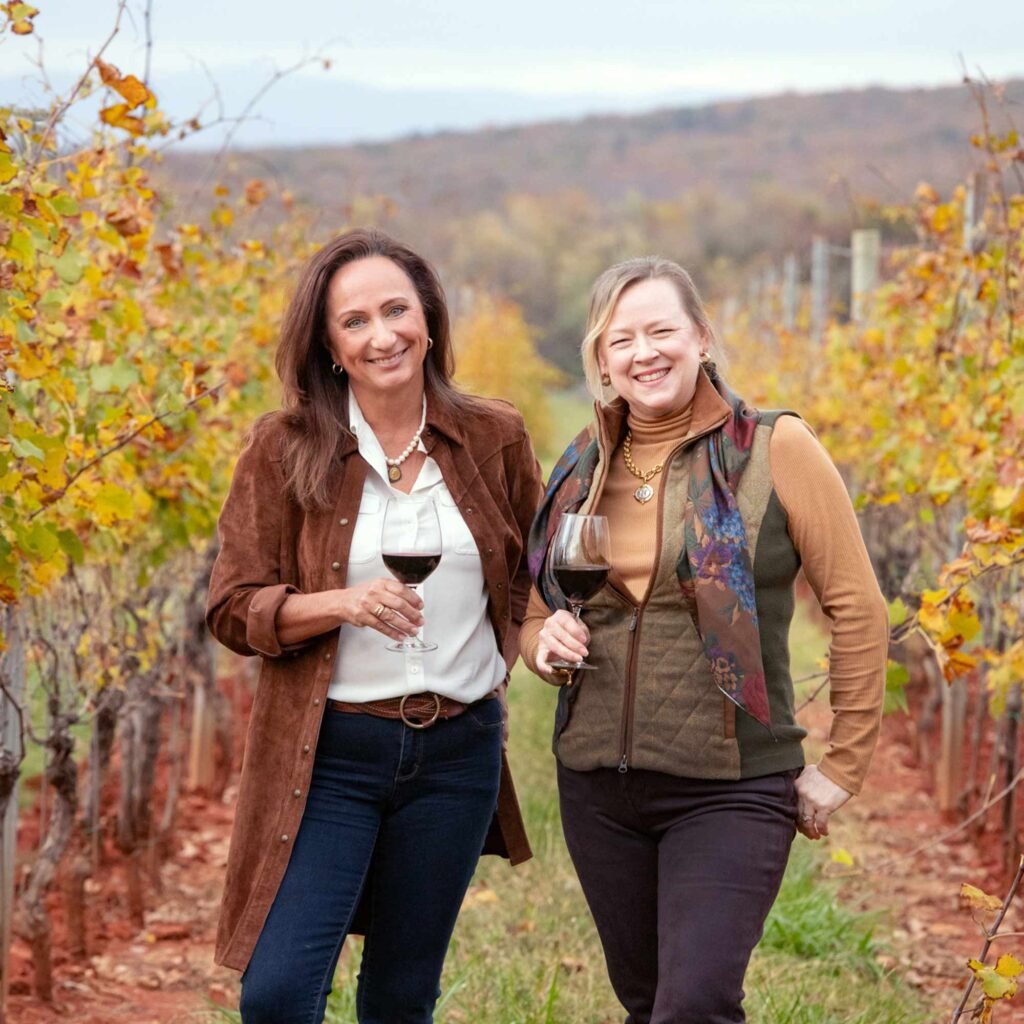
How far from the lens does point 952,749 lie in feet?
21.6

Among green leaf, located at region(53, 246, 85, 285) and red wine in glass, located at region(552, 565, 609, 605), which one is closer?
red wine in glass, located at region(552, 565, 609, 605)

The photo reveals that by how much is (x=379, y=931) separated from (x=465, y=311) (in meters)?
23.7

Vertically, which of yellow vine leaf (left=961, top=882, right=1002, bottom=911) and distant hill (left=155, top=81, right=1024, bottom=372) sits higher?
distant hill (left=155, top=81, right=1024, bottom=372)

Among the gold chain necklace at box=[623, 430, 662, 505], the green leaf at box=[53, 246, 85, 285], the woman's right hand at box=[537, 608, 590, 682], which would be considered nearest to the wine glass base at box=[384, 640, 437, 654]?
the woman's right hand at box=[537, 608, 590, 682]

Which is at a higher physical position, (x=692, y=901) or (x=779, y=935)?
(x=692, y=901)

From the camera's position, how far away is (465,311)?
85.4 feet

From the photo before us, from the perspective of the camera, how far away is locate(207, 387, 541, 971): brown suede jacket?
2.60 metres

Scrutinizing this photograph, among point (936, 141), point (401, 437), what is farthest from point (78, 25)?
point (936, 141)

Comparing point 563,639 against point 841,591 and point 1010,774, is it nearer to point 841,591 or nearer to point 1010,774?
point 841,591

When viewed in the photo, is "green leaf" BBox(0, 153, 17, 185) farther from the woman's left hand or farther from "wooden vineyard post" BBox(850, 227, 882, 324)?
"wooden vineyard post" BBox(850, 227, 882, 324)

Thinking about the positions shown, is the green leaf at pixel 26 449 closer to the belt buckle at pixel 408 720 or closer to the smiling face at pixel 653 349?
the belt buckle at pixel 408 720

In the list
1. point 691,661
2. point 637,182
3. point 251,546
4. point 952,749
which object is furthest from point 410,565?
point 637,182

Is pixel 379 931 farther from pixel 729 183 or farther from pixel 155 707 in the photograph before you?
pixel 729 183

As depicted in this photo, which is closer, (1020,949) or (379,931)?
(379,931)
